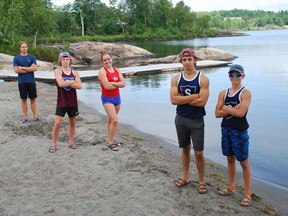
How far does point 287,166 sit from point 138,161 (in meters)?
2.97

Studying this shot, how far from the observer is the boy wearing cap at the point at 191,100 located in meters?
4.80

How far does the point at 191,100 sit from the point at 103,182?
5.93ft

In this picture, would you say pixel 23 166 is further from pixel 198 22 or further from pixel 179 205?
pixel 198 22

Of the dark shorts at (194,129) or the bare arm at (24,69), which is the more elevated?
the bare arm at (24,69)

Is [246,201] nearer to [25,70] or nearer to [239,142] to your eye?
[239,142]

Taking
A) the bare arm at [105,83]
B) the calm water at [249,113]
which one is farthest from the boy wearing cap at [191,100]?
the calm water at [249,113]

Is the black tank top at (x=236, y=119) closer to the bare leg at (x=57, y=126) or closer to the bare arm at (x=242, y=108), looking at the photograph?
the bare arm at (x=242, y=108)

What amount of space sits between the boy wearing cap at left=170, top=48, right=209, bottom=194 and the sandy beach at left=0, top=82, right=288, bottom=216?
616mm

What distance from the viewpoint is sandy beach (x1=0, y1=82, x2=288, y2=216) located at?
182 inches

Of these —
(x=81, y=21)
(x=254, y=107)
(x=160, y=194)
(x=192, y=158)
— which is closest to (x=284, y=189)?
(x=192, y=158)

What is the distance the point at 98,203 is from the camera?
15.3 ft

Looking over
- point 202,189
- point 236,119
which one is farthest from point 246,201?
point 236,119

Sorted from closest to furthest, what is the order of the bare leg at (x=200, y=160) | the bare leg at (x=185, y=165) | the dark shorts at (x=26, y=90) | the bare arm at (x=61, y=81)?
1. the bare leg at (x=200, y=160)
2. the bare leg at (x=185, y=165)
3. the bare arm at (x=61, y=81)
4. the dark shorts at (x=26, y=90)

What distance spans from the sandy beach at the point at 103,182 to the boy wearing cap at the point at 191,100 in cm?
62
